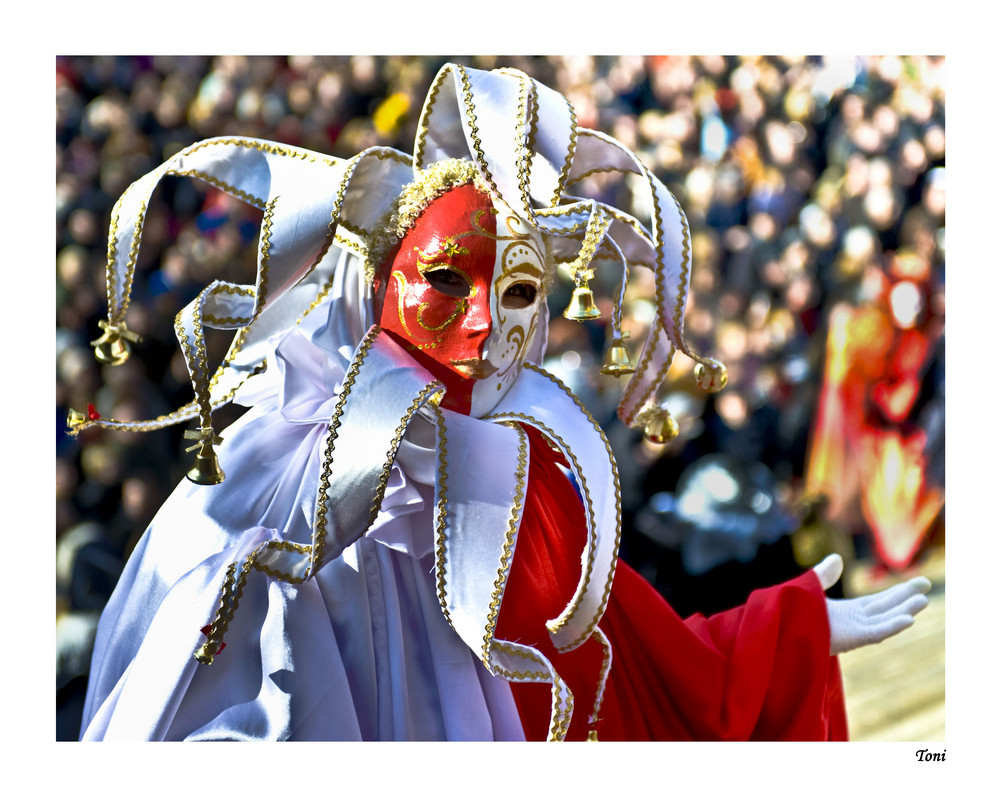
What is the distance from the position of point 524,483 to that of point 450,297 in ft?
1.17

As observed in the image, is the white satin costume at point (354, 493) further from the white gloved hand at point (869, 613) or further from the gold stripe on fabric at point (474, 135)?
the white gloved hand at point (869, 613)

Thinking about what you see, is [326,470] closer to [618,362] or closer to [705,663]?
[618,362]

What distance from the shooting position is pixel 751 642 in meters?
2.44

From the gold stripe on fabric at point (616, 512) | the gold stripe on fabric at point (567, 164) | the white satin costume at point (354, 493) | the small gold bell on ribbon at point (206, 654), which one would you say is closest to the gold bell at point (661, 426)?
the white satin costume at point (354, 493)

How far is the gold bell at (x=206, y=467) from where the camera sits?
213 cm

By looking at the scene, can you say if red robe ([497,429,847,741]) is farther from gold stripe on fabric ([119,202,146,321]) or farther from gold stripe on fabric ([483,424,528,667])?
gold stripe on fabric ([119,202,146,321])

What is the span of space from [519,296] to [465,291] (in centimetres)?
11

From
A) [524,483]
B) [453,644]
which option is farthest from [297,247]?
[453,644]

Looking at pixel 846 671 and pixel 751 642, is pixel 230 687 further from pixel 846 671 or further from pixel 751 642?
pixel 846 671

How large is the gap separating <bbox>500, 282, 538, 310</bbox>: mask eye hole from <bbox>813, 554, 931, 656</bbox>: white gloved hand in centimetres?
83

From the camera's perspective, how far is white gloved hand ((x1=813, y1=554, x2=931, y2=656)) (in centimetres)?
247

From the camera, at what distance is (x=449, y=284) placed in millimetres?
2221

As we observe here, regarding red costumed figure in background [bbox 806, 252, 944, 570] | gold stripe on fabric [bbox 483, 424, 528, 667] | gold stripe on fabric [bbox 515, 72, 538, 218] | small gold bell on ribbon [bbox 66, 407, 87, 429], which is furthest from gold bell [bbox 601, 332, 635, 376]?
red costumed figure in background [bbox 806, 252, 944, 570]

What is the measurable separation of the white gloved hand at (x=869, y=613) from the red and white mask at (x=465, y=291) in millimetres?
831
